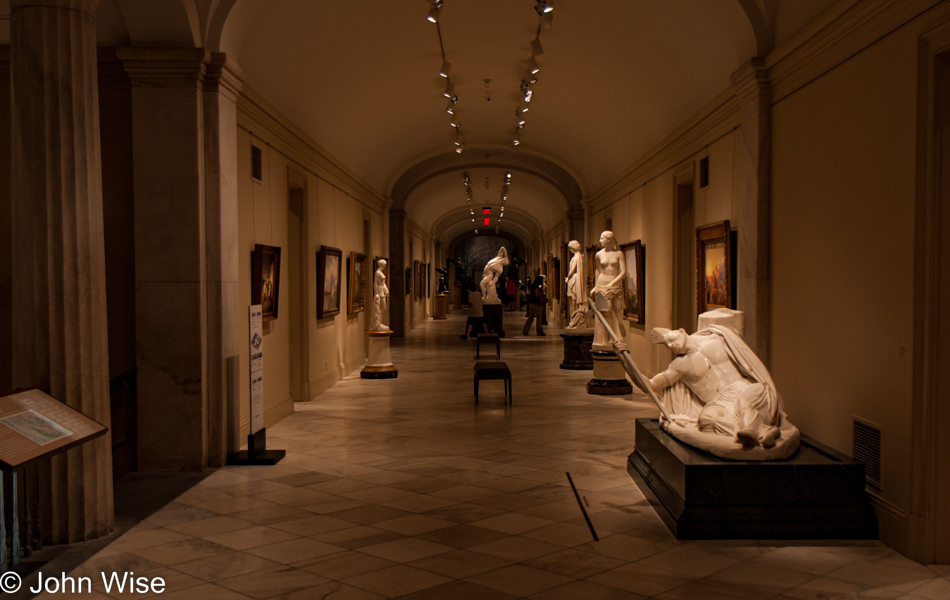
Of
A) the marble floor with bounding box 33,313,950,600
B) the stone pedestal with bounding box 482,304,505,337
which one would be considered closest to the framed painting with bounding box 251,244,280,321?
the marble floor with bounding box 33,313,950,600

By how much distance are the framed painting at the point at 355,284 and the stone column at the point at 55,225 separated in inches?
370

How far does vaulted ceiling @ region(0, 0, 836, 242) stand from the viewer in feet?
24.2

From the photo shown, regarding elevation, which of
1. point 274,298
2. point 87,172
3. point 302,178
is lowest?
point 274,298

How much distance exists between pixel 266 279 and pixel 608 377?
5.99 metres

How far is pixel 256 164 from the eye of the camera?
8.99 m

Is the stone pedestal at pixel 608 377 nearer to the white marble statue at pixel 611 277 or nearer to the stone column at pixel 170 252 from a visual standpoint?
the white marble statue at pixel 611 277

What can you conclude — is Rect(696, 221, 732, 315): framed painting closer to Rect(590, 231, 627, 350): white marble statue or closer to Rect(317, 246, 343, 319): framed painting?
Rect(590, 231, 627, 350): white marble statue

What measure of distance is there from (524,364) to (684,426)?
10482 millimetres

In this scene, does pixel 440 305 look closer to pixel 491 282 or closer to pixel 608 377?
pixel 491 282

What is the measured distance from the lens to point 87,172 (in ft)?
17.2

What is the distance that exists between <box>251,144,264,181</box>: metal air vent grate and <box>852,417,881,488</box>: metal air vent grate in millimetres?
6978

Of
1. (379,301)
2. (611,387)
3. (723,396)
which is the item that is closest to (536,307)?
(379,301)

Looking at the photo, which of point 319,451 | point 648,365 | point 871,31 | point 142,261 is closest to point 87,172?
point 142,261

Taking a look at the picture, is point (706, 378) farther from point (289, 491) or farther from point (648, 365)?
point (648, 365)
